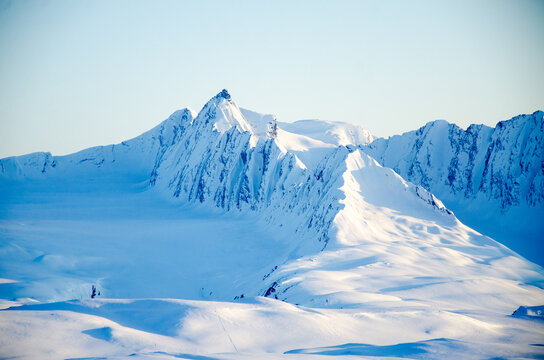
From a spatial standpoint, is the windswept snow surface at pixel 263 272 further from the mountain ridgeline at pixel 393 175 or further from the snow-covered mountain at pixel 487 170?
the snow-covered mountain at pixel 487 170

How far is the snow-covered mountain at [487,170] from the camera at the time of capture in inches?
4985

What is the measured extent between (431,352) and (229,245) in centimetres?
7783

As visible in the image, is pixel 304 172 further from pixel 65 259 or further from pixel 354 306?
pixel 354 306

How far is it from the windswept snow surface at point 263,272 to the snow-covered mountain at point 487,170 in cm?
2749

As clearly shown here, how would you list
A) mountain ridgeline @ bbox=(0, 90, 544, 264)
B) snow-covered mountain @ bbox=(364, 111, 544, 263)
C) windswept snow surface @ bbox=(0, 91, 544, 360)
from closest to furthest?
windswept snow surface @ bbox=(0, 91, 544, 360) < mountain ridgeline @ bbox=(0, 90, 544, 264) < snow-covered mountain @ bbox=(364, 111, 544, 263)

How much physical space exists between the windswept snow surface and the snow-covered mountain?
27.5 meters

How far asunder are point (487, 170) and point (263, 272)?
8834 cm

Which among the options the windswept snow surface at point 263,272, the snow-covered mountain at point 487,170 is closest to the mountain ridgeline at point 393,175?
the snow-covered mountain at point 487,170

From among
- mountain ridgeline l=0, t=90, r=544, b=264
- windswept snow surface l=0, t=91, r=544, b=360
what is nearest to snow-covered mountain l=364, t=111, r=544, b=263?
mountain ridgeline l=0, t=90, r=544, b=264

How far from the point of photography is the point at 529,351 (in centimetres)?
2795

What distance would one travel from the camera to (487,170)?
144250 millimetres

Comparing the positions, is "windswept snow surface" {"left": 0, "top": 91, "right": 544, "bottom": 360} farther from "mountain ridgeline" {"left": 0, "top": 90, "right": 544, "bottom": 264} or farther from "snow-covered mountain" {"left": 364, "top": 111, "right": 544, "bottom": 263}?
"snow-covered mountain" {"left": 364, "top": 111, "right": 544, "bottom": 263}

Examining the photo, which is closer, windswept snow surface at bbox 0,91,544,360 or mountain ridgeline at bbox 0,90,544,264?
windswept snow surface at bbox 0,91,544,360

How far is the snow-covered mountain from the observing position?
127 meters
